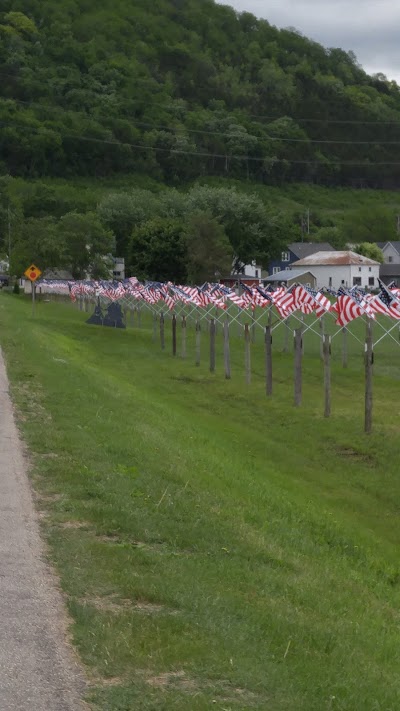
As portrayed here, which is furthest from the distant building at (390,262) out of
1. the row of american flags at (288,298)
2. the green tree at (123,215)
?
the row of american flags at (288,298)

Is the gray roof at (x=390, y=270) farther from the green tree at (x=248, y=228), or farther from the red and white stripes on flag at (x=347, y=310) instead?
the red and white stripes on flag at (x=347, y=310)

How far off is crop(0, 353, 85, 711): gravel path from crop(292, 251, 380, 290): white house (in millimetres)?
112321

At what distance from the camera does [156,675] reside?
611cm

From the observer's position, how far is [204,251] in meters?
93.0

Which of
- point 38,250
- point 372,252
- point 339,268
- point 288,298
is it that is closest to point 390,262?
point 372,252

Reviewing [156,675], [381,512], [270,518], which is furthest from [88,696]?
[381,512]

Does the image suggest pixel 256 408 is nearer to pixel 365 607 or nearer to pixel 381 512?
pixel 381 512

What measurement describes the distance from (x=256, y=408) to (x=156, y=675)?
740 inches

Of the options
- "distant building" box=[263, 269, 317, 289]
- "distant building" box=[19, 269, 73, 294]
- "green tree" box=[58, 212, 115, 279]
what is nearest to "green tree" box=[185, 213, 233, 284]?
"green tree" box=[58, 212, 115, 279]

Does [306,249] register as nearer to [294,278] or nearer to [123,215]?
[123,215]

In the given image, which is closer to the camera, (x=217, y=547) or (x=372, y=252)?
(x=217, y=547)

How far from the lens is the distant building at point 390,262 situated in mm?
135625

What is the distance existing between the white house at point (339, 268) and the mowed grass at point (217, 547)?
99.5 meters

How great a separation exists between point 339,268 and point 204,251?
105ft
